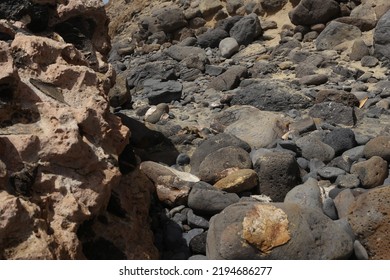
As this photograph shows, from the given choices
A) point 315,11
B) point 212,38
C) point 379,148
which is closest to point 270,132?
point 379,148

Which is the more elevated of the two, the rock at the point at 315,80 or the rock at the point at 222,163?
the rock at the point at 222,163

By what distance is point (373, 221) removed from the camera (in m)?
2.80

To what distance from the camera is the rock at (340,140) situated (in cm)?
424

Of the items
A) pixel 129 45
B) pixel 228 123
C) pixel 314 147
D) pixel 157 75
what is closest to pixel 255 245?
pixel 314 147

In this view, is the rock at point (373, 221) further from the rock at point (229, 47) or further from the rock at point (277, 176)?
the rock at point (229, 47)

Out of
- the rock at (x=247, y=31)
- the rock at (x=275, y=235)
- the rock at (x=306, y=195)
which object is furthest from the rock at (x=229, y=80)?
the rock at (x=275, y=235)

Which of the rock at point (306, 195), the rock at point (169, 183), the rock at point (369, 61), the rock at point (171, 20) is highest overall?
the rock at point (169, 183)

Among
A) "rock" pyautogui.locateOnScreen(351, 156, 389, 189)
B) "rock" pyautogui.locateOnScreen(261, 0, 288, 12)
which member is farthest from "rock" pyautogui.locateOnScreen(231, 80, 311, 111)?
"rock" pyautogui.locateOnScreen(261, 0, 288, 12)

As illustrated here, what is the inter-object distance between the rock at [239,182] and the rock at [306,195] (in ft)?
0.94

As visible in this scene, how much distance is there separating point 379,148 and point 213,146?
4.79ft

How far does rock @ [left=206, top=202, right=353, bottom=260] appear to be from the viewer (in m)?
2.49

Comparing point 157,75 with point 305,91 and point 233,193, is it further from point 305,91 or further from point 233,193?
point 233,193

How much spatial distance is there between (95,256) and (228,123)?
308cm

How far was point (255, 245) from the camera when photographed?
8.19ft
